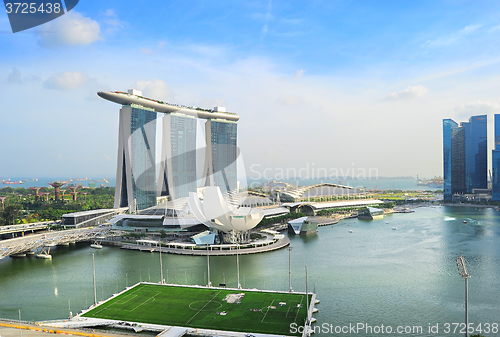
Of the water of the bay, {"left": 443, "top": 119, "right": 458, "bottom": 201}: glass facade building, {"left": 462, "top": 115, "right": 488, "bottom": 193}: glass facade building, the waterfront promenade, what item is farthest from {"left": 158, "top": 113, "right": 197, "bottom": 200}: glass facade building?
{"left": 462, "top": 115, "right": 488, "bottom": 193}: glass facade building

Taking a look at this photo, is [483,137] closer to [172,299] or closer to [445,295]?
[445,295]

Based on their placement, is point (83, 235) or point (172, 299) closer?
point (172, 299)

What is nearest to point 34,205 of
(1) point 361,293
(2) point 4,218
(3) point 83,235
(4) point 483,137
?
(2) point 4,218

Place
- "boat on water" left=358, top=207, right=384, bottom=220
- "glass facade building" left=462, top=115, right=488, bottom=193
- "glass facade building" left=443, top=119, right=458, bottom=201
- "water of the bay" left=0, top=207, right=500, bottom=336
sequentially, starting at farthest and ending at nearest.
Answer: "glass facade building" left=443, top=119, right=458, bottom=201 → "glass facade building" left=462, top=115, right=488, bottom=193 → "boat on water" left=358, top=207, right=384, bottom=220 → "water of the bay" left=0, top=207, right=500, bottom=336

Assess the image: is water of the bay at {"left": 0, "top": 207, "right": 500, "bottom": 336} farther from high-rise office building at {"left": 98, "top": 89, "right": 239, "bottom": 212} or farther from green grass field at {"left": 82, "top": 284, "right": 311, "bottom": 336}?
high-rise office building at {"left": 98, "top": 89, "right": 239, "bottom": 212}

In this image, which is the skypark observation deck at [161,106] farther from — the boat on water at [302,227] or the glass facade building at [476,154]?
the glass facade building at [476,154]

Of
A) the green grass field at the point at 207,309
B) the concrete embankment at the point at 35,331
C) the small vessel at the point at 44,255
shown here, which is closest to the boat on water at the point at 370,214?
the green grass field at the point at 207,309

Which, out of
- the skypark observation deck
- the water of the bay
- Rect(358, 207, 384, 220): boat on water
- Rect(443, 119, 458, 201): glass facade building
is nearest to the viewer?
the water of the bay
